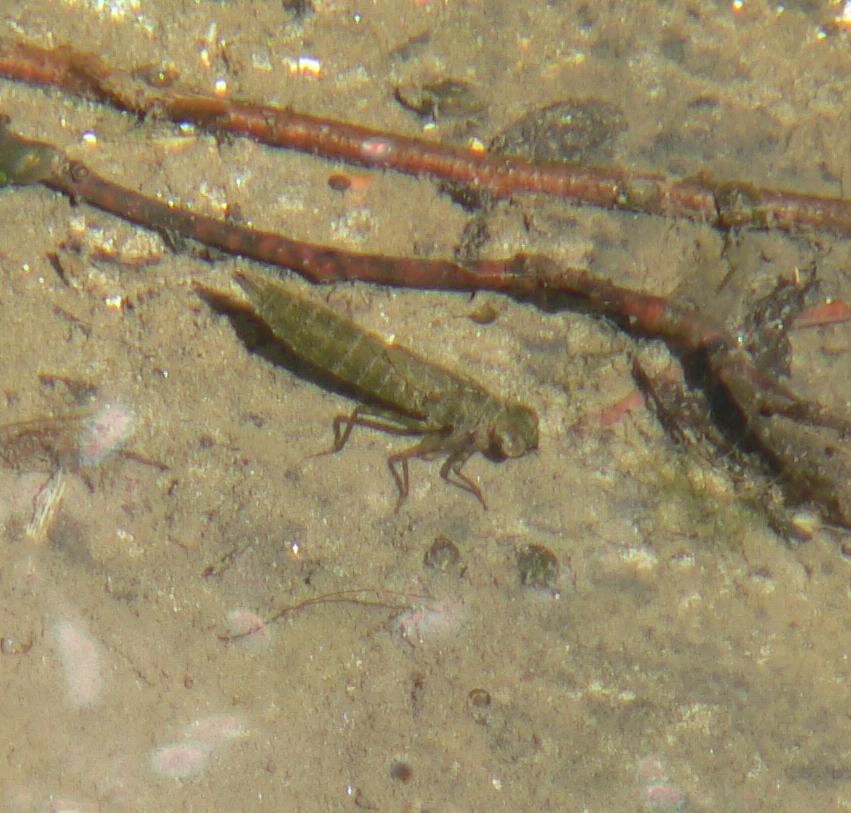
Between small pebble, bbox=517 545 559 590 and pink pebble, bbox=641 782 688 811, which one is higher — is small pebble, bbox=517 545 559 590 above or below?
above

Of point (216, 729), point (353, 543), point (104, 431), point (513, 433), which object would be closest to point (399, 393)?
point (513, 433)

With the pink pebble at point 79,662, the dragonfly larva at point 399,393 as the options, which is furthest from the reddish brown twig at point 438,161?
the pink pebble at point 79,662

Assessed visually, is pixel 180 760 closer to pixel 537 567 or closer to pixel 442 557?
pixel 442 557

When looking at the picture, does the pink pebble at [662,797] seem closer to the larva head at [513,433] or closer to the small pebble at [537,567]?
the small pebble at [537,567]

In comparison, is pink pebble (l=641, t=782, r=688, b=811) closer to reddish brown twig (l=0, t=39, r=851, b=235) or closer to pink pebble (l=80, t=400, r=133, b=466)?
reddish brown twig (l=0, t=39, r=851, b=235)

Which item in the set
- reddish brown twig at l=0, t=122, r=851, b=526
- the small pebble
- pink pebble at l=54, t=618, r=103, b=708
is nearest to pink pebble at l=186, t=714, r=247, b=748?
pink pebble at l=54, t=618, r=103, b=708

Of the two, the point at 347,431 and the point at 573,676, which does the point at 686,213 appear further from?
the point at 573,676

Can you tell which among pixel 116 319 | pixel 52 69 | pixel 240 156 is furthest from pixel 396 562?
pixel 52 69
